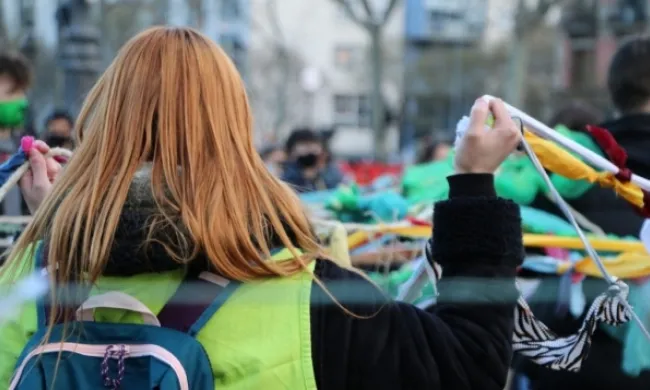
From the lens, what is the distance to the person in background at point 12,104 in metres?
3.65

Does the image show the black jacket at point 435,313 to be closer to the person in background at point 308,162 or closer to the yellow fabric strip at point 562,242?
the yellow fabric strip at point 562,242

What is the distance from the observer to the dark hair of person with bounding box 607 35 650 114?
9.14 ft

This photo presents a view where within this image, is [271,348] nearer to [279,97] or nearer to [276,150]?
[276,150]

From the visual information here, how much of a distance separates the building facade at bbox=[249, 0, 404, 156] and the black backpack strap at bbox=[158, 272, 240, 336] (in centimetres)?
3200

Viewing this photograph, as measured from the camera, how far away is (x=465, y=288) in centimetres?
151

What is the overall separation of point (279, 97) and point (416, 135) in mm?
11828

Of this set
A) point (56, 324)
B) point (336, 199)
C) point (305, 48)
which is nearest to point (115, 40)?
point (336, 199)

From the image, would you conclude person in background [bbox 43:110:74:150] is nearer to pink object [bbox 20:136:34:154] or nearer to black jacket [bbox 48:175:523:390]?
pink object [bbox 20:136:34:154]

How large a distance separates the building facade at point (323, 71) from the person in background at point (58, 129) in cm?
2840

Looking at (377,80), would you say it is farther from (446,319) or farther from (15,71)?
(446,319)

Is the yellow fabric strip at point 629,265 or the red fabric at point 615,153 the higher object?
the red fabric at point 615,153

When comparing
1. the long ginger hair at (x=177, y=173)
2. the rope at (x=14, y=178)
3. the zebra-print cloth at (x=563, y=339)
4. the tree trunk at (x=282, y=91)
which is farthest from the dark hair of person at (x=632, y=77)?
the tree trunk at (x=282, y=91)

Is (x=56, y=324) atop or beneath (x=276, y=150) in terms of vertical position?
atop

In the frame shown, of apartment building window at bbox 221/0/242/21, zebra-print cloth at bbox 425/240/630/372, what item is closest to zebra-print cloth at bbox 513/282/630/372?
zebra-print cloth at bbox 425/240/630/372
